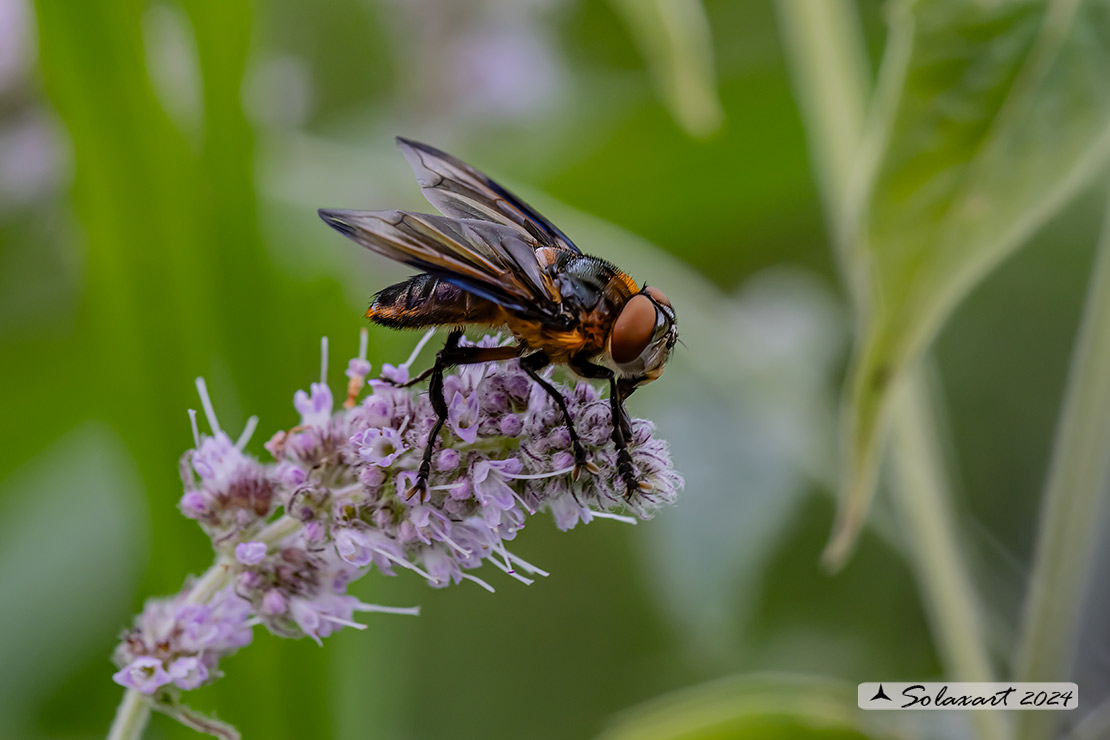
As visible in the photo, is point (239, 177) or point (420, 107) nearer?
point (239, 177)

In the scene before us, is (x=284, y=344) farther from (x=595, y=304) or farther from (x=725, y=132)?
(x=725, y=132)

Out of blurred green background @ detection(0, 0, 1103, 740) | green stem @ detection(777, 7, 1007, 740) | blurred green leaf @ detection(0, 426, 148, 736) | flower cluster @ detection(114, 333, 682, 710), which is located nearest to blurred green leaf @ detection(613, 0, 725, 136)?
blurred green background @ detection(0, 0, 1103, 740)

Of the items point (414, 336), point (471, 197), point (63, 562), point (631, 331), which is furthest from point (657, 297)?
point (63, 562)

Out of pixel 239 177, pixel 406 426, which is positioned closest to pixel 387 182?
pixel 239 177

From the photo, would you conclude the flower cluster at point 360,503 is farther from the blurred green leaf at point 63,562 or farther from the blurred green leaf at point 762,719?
the blurred green leaf at point 63,562

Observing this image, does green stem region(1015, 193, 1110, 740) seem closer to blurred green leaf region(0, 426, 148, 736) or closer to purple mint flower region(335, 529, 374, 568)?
purple mint flower region(335, 529, 374, 568)

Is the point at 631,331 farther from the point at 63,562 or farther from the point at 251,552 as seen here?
the point at 63,562
